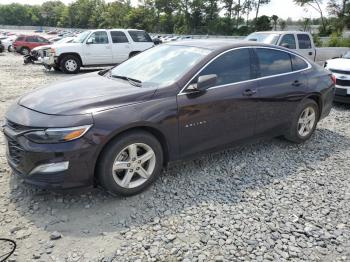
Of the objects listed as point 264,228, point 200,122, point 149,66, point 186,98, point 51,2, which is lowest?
point 264,228

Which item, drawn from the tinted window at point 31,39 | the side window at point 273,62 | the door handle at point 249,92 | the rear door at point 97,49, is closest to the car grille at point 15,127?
the door handle at point 249,92

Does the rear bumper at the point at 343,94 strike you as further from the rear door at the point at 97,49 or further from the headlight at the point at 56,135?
the rear door at the point at 97,49

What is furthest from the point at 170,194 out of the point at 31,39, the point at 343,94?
the point at 31,39

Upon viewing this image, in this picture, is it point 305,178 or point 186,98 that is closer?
point 186,98

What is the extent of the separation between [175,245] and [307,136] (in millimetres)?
3357

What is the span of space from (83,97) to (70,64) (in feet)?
35.3

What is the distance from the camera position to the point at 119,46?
1434 centimetres

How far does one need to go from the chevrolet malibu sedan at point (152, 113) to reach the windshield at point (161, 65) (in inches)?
0.6

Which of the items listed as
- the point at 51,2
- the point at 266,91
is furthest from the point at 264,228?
the point at 51,2

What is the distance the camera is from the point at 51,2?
441 ft

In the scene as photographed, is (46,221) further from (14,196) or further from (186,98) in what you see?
(186,98)

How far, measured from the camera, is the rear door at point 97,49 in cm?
1376

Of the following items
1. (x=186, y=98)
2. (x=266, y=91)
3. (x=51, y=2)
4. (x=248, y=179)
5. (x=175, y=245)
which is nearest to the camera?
(x=175, y=245)

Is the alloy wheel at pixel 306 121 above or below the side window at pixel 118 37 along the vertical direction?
below
